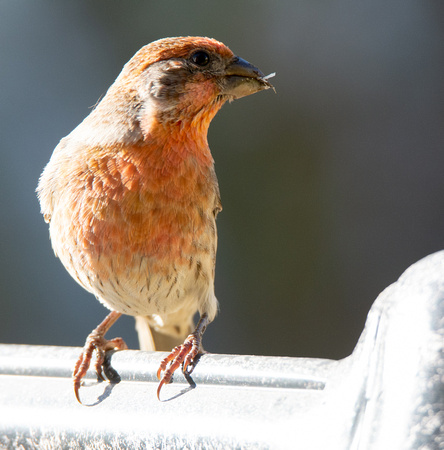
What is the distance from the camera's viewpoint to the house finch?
261cm

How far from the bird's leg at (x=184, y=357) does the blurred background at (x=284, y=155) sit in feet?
10.2

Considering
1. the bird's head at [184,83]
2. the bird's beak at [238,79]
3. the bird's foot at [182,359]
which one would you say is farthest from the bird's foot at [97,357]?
the bird's beak at [238,79]

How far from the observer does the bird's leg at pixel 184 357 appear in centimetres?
203

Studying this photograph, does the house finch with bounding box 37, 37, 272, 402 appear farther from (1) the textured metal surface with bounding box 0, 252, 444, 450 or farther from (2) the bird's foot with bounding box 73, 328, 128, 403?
(1) the textured metal surface with bounding box 0, 252, 444, 450

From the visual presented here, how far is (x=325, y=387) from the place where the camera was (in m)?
1.48

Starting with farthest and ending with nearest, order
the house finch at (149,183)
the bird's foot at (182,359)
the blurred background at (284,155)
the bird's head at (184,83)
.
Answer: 1. the blurred background at (284,155)
2. the bird's head at (184,83)
3. the house finch at (149,183)
4. the bird's foot at (182,359)

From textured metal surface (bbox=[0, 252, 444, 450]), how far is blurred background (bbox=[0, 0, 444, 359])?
3845 mm

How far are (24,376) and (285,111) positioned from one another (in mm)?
4354

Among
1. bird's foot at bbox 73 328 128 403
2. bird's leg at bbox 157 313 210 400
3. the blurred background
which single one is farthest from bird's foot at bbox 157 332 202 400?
the blurred background

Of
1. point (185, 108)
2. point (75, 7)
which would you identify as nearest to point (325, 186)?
point (75, 7)

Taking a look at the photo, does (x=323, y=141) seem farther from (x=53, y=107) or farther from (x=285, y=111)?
(x=53, y=107)

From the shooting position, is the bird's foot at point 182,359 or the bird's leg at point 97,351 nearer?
Result: the bird's foot at point 182,359

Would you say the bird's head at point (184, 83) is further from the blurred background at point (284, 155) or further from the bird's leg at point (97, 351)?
the blurred background at point (284, 155)

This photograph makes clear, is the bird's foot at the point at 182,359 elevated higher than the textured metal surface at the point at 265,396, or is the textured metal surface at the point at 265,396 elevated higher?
the textured metal surface at the point at 265,396
